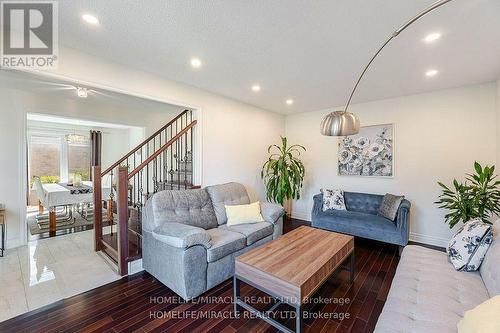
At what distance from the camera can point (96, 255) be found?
310 cm

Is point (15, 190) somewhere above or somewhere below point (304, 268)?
above

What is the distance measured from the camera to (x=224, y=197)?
11.0ft

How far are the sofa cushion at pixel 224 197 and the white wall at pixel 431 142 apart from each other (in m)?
2.40

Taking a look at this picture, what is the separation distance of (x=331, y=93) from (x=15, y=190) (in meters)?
5.50

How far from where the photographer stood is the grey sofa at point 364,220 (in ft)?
10.3

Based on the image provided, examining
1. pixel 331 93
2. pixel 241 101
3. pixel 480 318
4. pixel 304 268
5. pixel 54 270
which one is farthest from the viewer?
pixel 241 101

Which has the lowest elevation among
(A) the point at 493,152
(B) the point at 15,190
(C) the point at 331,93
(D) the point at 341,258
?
(D) the point at 341,258

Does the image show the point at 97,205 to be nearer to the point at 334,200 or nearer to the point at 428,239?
the point at 334,200

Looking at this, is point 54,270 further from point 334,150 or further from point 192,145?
point 334,150

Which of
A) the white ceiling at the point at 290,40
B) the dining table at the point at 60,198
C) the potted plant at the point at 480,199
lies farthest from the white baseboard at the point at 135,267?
the potted plant at the point at 480,199

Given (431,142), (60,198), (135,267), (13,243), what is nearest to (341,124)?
(431,142)

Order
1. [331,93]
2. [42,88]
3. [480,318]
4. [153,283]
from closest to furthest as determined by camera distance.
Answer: [480,318]
[153,283]
[42,88]
[331,93]

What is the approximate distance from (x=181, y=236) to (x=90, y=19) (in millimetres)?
2102

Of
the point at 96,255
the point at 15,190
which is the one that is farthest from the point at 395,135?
the point at 15,190
